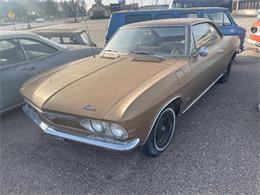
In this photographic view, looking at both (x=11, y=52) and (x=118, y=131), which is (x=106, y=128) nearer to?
(x=118, y=131)

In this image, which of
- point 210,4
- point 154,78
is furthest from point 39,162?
point 210,4

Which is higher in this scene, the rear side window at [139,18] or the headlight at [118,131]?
the rear side window at [139,18]

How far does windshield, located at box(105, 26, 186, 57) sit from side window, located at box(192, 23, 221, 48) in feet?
0.90

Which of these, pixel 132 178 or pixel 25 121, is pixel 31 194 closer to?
pixel 132 178

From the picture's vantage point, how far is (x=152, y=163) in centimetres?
272

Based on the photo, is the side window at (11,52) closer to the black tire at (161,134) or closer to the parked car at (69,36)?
the parked car at (69,36)

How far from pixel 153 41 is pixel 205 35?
108 centimetres

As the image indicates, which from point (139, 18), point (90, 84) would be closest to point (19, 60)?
point (90, 84)

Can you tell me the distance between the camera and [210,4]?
12711 mm

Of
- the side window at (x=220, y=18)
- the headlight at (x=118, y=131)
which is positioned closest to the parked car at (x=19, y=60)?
the headlight at (x=118, y=131)

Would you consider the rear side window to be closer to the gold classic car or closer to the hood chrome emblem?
the gold classic car

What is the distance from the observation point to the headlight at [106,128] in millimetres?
2225

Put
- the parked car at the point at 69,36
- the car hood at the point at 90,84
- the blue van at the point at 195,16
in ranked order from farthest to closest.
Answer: the blue van at the point at 195,16, the parked car at the point at 69,36, the car hood at the point at 90,84

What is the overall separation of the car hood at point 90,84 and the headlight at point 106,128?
11 centimetres
